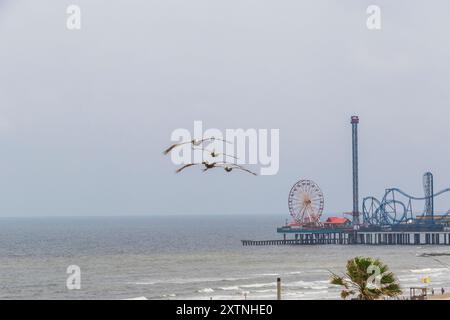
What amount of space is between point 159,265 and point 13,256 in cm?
3513

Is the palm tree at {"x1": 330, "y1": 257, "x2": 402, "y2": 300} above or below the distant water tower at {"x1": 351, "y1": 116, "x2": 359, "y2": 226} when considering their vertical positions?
below

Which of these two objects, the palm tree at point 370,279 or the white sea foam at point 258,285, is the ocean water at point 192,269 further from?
the palm tree at point 370,279

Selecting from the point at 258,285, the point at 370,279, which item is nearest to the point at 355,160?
the point at 258,285

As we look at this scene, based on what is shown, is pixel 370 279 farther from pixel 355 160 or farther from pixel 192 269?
pixel 355 160

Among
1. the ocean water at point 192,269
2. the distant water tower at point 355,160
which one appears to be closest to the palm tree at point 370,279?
the ocean water at point 192,269

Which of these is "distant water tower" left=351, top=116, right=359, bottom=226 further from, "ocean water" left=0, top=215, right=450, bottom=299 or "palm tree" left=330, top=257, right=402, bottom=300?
"palm tree" left=330, top=257, right=402, bottom=300

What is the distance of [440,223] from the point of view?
186 m

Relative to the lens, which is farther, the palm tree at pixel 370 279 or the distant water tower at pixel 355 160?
the distant water tower at pixel 355 160

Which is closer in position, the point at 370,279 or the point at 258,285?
the point at 370,279

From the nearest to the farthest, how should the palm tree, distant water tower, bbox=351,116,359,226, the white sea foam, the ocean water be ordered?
the palm tree
the ocean water
the white sea foam
distant water tower, bbox=351,116,359,226

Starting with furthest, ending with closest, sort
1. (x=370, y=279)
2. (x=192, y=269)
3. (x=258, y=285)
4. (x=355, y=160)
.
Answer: (x=355, y=160) < (x=192, y=269) < (x=258, y=285) < (x=370, y=279)

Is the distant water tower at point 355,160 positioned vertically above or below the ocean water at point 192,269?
above

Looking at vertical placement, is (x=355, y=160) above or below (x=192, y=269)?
above

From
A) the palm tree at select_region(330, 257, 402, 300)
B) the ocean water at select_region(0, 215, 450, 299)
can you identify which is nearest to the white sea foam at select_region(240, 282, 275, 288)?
the ocean water at select_region(0, 215, 450, 299)
